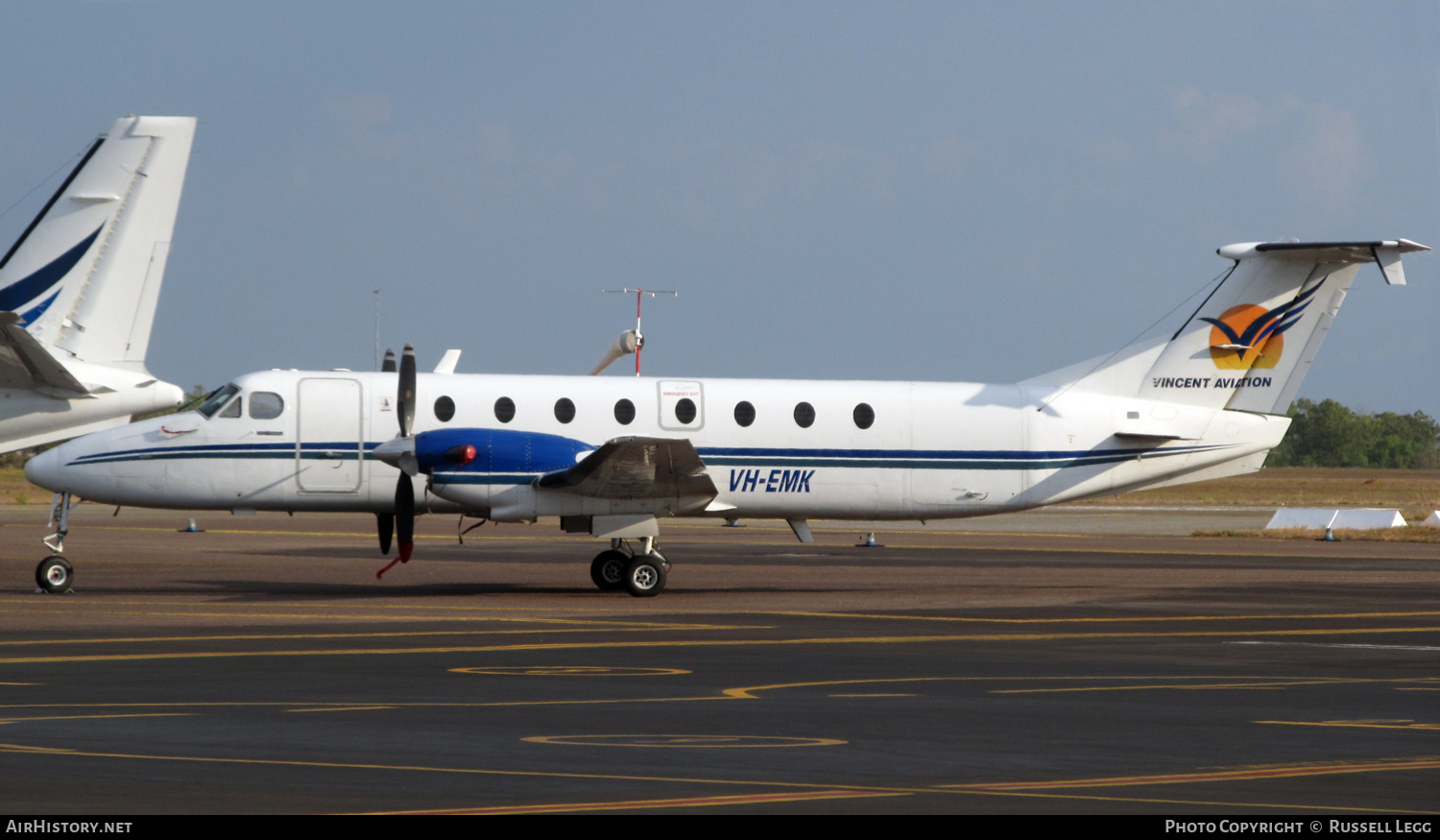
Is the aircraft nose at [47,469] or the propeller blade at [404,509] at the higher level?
the aircraft nose at [47,469]

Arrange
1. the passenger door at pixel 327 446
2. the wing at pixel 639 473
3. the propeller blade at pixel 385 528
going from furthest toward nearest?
1. the propeller blade at pixel 385 528
2. the passenger door at pixel 327 446
3. the wing at pixel 639 473

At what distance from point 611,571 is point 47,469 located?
322 inches

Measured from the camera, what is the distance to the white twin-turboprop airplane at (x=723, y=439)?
23.2 metres

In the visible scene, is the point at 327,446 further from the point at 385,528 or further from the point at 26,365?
the point at 26,365

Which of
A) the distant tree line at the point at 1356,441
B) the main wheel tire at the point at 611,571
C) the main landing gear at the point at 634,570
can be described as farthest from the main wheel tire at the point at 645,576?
the distant tree line at the point at 1356,441

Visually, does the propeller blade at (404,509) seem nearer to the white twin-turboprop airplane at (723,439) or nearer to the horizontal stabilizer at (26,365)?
the white twin-turboprop airplane at (723,439)

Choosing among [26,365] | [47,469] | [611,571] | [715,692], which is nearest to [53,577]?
[47,469]

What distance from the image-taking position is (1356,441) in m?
184

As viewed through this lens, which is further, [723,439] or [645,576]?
[723,439]

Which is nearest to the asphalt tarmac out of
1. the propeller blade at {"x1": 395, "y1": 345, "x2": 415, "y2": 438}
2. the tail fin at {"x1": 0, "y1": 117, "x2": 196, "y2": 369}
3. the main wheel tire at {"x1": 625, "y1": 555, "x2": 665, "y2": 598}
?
the main wheel tire at {"x1": 625, "y1": 555, "x2": 665, "y2": 598}

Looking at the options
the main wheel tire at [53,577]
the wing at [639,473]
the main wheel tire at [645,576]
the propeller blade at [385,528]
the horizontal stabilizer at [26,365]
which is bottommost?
the main wheel tire at [645,576]

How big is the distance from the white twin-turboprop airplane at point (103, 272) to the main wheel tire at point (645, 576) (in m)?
7.07

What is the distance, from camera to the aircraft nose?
23.4m

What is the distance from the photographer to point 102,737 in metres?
10.0
